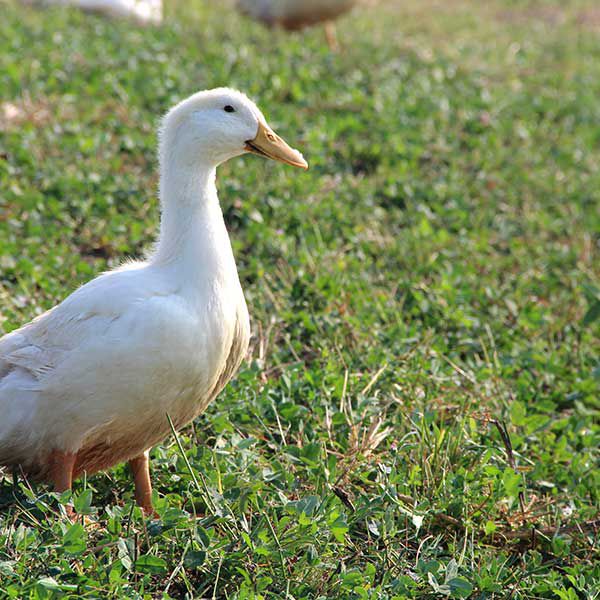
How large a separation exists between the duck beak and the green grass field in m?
1.07

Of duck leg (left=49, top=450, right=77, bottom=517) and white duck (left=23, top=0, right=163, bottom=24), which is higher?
white duck (left=23, top=0, right=163, bottom=24)

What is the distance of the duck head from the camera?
11.9ft

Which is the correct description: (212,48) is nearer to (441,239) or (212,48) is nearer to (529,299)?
(441,239)

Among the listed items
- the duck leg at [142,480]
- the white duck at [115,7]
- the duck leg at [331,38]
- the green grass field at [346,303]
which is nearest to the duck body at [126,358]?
the duck leg at [142,480]

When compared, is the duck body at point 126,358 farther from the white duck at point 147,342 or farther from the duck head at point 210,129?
the duck head at point 210,129

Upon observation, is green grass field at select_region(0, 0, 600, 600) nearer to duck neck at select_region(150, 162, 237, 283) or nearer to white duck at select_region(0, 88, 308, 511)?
white duck at select_region(0, 88, 308, 511)

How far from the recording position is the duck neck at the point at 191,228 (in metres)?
3.52

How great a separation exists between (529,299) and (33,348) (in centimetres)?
331

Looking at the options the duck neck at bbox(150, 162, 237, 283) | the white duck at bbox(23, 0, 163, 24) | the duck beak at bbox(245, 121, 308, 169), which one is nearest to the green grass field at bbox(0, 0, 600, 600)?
the white duck at bbox(23, 0, 163, 24)

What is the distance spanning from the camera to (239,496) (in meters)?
3.46

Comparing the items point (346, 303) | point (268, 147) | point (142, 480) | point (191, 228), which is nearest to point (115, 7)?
point (346, 303)

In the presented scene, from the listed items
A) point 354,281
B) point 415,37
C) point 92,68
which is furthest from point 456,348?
point 415,37

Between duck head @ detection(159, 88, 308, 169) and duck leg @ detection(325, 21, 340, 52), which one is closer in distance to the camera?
duck head @ detection(159, 88, 308, 169)

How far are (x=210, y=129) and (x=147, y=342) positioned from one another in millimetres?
882
